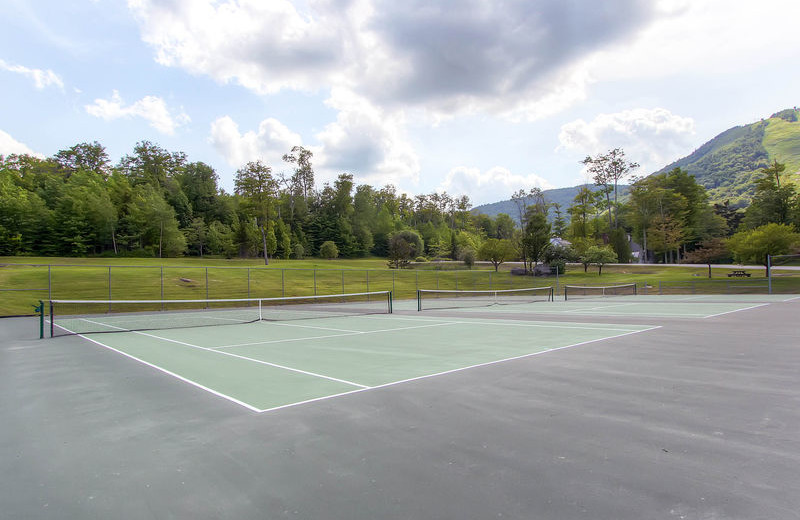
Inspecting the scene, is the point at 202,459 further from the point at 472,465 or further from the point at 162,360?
the point at 162,360

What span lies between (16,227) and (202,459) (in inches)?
3230

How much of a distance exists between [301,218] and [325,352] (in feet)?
322

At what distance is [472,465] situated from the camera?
3.16 metres

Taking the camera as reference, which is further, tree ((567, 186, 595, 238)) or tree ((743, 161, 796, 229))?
tree ((567, 186, 595, 238))

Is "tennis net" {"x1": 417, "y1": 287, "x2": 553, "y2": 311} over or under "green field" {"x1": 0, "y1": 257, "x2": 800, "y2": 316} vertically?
under

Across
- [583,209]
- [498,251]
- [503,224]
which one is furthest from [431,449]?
[503,224]

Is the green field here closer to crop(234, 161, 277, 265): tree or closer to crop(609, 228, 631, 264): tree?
crop(609, 228, 631, 264): tree

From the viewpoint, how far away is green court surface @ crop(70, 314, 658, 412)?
584 centimetres

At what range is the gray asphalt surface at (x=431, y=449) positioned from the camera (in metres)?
2.63

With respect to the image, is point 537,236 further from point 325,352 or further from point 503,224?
point 503,224

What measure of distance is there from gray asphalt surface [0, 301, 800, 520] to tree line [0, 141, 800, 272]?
43.3 m

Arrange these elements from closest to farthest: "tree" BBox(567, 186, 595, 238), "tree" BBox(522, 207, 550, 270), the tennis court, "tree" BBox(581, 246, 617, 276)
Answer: the tennis court, "tree" BBox(522, 207, 550, 270), "tree" BBox(581, 246, 617, 276), "tree" BBox(567, 186, 595, 238)

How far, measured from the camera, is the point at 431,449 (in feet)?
11.5

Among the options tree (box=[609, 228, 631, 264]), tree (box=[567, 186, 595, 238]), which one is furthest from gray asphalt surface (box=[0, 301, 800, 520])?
tree (box=[567, 186, 595, 238])
